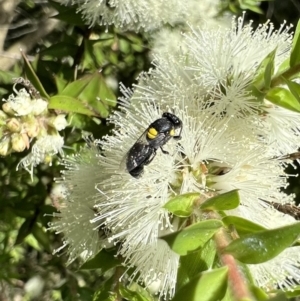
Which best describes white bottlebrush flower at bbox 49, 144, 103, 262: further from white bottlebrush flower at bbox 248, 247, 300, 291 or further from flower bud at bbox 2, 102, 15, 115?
white bottlebrush flower at bbox 248, 247, 300, 291

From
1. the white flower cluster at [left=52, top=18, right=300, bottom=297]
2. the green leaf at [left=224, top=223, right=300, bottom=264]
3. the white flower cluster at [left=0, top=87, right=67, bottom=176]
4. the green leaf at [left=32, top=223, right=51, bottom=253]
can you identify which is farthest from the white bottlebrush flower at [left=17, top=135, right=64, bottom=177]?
the green leaf at [left=224, top=223, right=300, bottom=264]

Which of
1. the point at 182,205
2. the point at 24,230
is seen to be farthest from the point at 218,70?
the point at 24,230

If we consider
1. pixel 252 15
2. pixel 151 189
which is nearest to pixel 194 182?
pixel 151 189

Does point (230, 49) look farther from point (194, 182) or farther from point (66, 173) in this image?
point (66, 173)

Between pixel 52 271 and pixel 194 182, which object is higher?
pixel 194 182

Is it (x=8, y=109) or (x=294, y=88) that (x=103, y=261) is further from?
(x=294, y=88)

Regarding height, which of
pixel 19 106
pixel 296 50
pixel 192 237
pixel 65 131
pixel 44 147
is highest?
pixel 296 50
